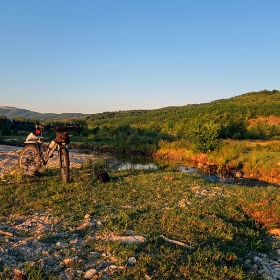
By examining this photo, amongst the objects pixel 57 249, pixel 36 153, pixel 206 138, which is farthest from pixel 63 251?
pixel 206 138

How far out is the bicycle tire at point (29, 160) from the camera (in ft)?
30.1

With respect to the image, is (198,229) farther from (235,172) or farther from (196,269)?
(235,172)

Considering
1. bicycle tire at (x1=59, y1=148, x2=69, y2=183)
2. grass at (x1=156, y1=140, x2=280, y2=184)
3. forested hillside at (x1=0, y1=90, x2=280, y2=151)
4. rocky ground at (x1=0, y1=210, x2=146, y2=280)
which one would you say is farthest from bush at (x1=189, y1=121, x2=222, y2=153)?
rocky ground at (x1=0, y1=210, x2=146, y2=280)

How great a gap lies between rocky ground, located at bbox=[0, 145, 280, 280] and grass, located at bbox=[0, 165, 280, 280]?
86 millimetres

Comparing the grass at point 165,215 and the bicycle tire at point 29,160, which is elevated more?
the bicycle tire at point 29,160

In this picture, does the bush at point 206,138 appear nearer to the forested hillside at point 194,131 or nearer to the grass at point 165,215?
the forested hillside at point 194,131

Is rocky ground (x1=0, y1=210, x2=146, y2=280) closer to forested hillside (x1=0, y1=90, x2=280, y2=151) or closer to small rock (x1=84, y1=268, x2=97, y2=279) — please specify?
small rock (x1=84, y1=268, x2=97, y2=279)

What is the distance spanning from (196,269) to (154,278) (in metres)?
0.67

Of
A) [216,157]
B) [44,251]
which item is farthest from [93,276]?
[216,157]

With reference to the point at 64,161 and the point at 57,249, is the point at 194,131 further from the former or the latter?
the point at 57,249

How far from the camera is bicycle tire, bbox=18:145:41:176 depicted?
9.16 meters

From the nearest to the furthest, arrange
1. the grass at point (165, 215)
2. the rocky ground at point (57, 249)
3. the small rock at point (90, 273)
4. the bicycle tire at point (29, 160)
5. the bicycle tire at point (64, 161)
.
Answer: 1. the small rock at point (90, 273)
2. the rocky ground at point (57, 249)
3. the grass at point (165, 215)
4. the bicycle tire at point (64, 161)
5. the bicycle tire at point (29, 160)

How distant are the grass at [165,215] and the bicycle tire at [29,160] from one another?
1.16 ft

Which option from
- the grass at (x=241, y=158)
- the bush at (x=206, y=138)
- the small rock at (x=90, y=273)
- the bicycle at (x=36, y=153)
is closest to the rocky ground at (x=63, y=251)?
the small rock at (x=90, y=273)
